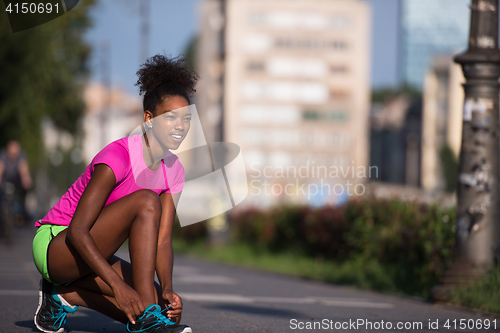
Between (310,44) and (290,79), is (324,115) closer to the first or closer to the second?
(290,79)

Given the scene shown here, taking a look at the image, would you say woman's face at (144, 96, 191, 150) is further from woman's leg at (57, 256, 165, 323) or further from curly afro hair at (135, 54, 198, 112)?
woman's leg at (57, 256, 165, 323)

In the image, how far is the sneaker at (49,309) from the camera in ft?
13.7

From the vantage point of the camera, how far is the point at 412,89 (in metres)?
144

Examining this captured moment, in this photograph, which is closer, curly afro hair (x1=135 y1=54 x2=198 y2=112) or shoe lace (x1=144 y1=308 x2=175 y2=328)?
shoe lace (x1=144 y1=308 x2=175 y2=328)

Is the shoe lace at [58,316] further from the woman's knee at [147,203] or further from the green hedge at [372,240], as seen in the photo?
the green hedge at [372,240]

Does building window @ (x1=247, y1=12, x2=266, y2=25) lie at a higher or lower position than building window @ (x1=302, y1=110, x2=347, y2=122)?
higher

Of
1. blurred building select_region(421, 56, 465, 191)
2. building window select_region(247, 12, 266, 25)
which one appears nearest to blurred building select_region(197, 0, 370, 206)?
building window select_region(247, 12, 266, 25)

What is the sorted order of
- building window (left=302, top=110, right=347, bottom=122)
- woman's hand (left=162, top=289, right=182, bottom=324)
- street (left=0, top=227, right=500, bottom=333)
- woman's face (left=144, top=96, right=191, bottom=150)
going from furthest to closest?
building window (left=302, top=110, right=347, bottom=122) → street (left=0, top=227, right=500, bottom=333) → woman's face (left=144, top=96, right=191, bottom=150) → woman's hand (left=162, top=289, right=182, bottom=324)

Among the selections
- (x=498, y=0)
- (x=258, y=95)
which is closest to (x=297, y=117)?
(x=258, y=95)

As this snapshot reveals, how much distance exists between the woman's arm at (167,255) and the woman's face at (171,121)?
34 cm

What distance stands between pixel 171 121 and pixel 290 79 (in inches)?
3613

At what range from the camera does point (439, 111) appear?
98.6 meters

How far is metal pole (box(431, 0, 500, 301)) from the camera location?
281 inches

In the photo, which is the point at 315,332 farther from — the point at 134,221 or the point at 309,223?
the point at 309,223
